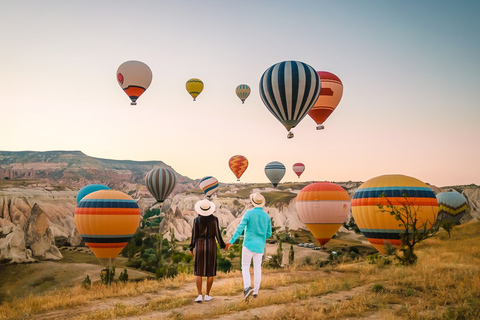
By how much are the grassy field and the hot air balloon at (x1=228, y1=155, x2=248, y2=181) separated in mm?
47397

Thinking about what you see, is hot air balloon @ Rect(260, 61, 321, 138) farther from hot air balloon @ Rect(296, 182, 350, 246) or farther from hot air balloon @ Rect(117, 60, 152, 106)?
hot air balloon @ Rect(117, 60, 152, 106)

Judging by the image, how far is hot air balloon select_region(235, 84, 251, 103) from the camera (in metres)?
53.6

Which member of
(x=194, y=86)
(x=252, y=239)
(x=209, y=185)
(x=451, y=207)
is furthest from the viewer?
(x=209, y=185)

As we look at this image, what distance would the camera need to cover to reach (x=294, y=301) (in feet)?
30.0

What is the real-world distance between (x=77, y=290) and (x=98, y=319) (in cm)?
452

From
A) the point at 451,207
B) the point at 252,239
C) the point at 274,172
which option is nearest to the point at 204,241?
the point at 252,239

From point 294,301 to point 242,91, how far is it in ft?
152

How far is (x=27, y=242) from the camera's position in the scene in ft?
173

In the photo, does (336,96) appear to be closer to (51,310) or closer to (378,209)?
(378,209)

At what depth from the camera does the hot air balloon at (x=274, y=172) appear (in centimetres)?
5650

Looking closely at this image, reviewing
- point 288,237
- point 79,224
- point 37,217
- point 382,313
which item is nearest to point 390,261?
point 382,313

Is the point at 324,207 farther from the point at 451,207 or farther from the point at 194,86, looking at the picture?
the point at 451,207

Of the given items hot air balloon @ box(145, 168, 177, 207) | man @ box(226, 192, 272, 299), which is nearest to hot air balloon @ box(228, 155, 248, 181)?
hot air balloon @ box(145, 168, 177, 207)

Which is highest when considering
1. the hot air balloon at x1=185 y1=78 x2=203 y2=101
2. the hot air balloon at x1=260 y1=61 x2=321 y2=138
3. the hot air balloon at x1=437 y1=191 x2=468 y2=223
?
the hot air balloon at x1=185 y1=78 x2=203 y2=101
